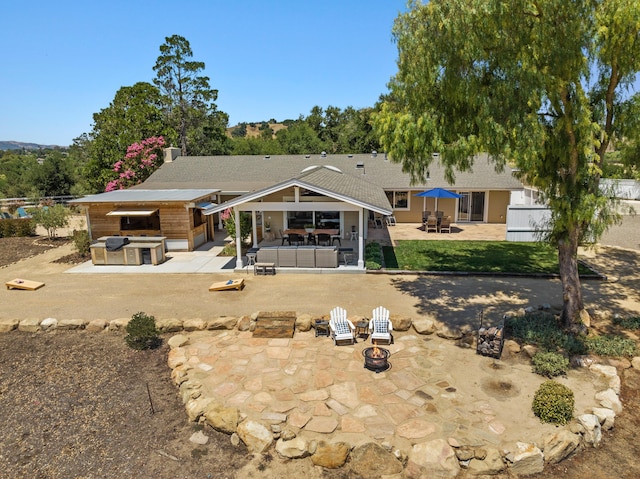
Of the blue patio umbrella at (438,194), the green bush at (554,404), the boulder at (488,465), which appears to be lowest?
the boulder at (488,465)

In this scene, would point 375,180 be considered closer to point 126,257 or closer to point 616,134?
point 126,257

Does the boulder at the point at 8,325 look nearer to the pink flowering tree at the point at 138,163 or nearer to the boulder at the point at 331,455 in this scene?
the boulder at the point at 331,455

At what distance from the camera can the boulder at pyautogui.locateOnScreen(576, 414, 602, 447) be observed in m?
6.53

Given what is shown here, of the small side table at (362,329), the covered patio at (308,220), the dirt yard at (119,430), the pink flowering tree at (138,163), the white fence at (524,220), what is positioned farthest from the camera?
the pink flowering tree at (138,163)

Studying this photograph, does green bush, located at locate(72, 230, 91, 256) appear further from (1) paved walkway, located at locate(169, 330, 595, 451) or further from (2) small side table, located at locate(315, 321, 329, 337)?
(2) small side table, located at locate(315, 321, 329, 337)

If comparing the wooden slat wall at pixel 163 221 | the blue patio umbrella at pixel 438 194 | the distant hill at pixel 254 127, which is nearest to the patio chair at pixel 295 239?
the wooden slat wall at pixel 163 221

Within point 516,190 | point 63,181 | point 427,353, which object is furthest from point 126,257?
point 63,181

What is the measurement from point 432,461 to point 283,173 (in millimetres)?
23557

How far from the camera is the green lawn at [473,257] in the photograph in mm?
15969

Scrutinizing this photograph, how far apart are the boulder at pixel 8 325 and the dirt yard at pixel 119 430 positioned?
4.93 ft

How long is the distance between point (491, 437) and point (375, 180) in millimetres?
22023

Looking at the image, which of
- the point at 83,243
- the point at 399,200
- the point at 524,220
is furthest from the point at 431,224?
the point at 83,243

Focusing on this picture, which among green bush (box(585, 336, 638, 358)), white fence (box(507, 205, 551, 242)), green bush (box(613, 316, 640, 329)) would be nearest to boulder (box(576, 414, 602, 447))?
green bush (box(585, 336, 638, 358))

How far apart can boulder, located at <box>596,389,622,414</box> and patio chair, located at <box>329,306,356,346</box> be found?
193 inches
